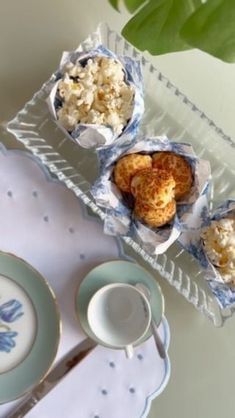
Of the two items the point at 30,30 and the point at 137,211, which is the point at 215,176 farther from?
the point at 30,30

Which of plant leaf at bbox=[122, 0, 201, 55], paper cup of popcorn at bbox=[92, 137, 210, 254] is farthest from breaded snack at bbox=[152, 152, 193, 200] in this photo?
plant leaf at bbox=[122, 0, 201, 55]

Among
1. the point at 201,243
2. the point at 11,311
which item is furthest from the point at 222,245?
the point at 11,311

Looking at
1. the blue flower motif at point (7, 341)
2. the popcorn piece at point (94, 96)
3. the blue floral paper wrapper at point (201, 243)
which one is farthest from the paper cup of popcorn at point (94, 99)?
the blue flower motif at point (7, 341)

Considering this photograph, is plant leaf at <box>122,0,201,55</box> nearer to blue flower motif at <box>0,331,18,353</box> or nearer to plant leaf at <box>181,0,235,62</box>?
plant leaf at <box>181,0,235,62</box>

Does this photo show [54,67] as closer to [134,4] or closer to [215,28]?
[134,4]

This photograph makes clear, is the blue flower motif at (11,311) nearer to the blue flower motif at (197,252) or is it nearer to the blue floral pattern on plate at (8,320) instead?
the blue floral pattern on plate at (8,320)

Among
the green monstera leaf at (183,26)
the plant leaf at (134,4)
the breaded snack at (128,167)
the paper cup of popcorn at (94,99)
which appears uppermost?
the plant leaf at (134,4)
